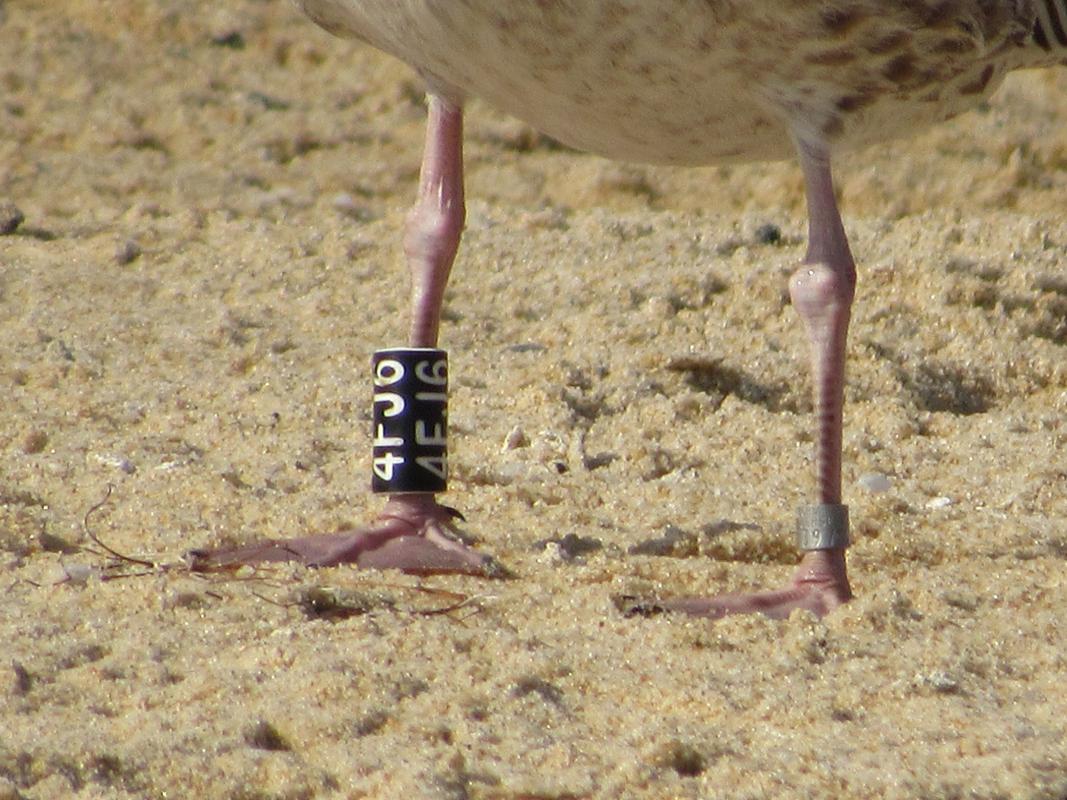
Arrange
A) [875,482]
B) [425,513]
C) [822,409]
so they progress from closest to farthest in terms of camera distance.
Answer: [822,409] → [425,513] → [875,482]

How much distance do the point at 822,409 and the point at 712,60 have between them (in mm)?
825

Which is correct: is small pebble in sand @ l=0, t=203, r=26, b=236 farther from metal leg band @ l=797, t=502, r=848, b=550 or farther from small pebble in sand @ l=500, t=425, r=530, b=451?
metal leg band @ l=797, t=502, r=848, b=550

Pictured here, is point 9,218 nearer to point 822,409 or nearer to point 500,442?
point 500,442

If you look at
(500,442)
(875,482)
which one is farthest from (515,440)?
(875,482)

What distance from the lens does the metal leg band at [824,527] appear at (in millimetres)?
4090

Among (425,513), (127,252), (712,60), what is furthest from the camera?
(127,252)

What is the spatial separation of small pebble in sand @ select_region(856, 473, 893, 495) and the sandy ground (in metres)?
0.03

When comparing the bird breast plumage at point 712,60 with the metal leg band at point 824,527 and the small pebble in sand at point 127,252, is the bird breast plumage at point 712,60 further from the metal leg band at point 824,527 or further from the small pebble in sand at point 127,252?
the small pebble in sand at point 127,252

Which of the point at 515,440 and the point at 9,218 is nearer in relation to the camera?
the point at 515,440

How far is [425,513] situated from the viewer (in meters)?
4.39

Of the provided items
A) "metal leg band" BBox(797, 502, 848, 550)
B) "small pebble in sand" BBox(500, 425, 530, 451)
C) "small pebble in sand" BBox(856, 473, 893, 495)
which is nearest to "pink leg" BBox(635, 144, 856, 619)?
"metal leg band" BBox(797, 502, 848, 550)

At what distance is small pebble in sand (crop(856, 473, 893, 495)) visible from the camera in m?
5.00

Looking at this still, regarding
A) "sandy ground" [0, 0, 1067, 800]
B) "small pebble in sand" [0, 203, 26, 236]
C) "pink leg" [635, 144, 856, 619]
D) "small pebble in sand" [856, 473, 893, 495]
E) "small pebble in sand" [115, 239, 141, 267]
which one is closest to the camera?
"sandy ground" [0, 0, 1067, 800]

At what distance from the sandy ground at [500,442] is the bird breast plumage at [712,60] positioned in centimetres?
100
